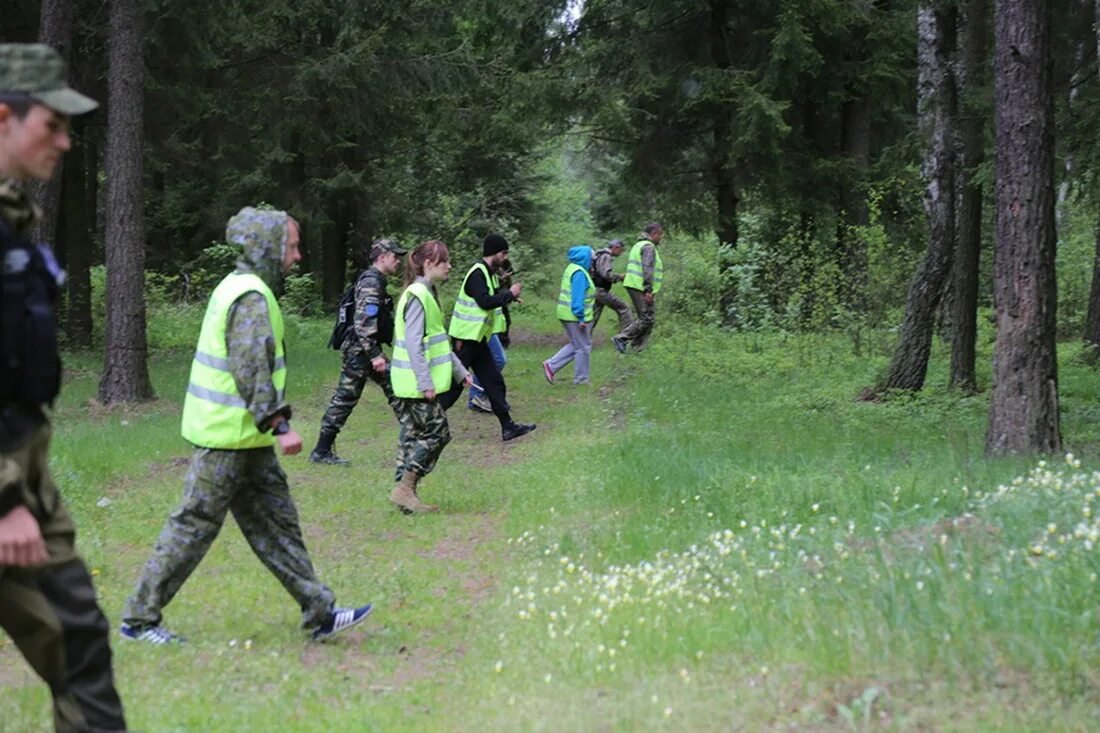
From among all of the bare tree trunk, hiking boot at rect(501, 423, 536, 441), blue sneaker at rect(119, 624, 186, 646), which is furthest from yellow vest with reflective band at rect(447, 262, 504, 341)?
the bare tree trunk

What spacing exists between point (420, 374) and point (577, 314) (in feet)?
26.9

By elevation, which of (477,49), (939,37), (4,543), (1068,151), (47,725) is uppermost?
(477,49)

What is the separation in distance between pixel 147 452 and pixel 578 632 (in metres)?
7.93

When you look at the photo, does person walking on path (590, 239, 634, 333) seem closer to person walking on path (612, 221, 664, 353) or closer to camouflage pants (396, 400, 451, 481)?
person walking on path (612, 221, 664, 353)

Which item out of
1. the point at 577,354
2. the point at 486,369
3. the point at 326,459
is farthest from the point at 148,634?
the point at 577,354

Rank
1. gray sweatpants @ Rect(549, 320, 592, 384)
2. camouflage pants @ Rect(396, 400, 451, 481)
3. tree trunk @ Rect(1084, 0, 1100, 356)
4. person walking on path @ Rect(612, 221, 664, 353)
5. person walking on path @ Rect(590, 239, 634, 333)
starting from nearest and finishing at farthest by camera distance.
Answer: camouflage pants @ Rect(396, 400, 451, 481), gray sweatpants @ Rect(549, 320, 592, 384), tree trunk @ Rect(1084, 0, 1100, 356), person walking on path @ Rect(590, 239, 634, 333), person walking on path @ Rect(612, 221, 664, 353)

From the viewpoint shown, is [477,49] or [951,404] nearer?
[951,404]

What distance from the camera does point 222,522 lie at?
640cm

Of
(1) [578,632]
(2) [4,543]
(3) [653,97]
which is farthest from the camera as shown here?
(3) [653,97]

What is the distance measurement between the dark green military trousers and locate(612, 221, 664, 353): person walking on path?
1781cm

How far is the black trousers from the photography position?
1384 centimetres

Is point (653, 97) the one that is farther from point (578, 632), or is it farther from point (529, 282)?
point (578, 632)

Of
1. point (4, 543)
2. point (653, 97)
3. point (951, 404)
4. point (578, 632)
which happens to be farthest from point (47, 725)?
point (653, 97)

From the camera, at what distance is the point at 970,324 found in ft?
49.9
